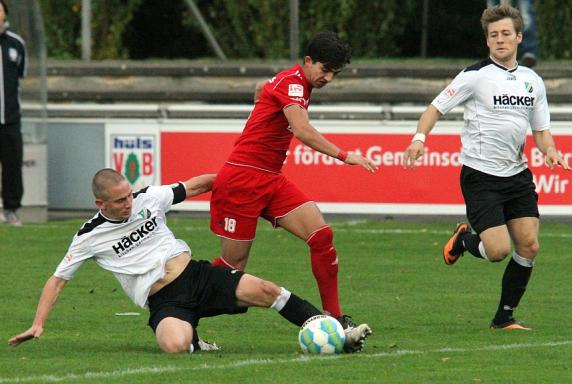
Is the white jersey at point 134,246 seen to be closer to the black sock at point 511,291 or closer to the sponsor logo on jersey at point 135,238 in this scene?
the sponsor logo on jersey at point 135,238

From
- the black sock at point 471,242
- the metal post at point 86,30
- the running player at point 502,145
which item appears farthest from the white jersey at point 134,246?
the metal post at point 86,30

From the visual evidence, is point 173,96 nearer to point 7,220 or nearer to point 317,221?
point 7,220

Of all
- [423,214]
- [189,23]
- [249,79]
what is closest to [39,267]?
[423,214]

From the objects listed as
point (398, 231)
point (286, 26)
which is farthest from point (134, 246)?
point (286, 26)

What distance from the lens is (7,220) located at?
1753 centimetres

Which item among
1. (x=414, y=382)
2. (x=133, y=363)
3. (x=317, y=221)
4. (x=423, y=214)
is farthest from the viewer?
(x=423, y=214)

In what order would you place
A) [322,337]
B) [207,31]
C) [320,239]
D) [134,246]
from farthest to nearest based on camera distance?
1. [207,31]
2. [320,239]
3. [134,246]
4. [322,337]

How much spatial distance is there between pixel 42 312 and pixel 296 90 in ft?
7.25

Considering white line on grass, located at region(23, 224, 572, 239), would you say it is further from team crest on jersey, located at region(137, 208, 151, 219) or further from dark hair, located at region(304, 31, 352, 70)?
team crest on jersey, located at region(137, 208, 151, 219)

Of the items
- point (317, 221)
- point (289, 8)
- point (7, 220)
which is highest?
point (289, 8)

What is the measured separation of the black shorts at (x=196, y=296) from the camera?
9203 mm

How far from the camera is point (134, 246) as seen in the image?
30.3 ft

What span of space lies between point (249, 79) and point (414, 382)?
12.0m

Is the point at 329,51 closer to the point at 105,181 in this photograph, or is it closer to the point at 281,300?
the point at 281,300
